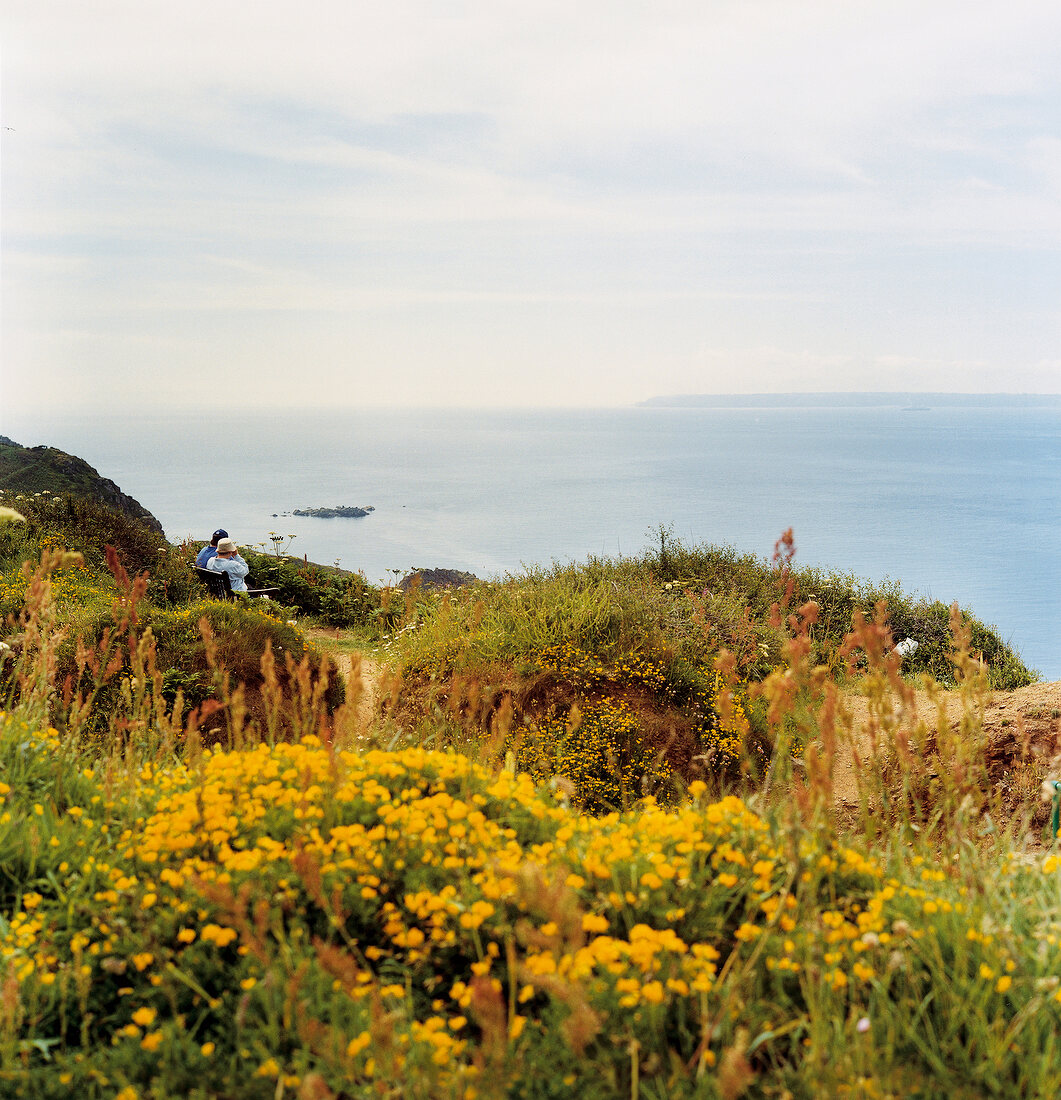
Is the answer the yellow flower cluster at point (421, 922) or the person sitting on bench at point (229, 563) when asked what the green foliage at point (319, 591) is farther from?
the yellow flower cluster at point (421, 922)

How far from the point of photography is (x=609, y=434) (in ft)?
582

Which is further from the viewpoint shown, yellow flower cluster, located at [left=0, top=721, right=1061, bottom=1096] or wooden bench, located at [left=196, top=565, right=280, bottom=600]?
wooden bench, located at [left=196, top=565, right=280, bottom=600]

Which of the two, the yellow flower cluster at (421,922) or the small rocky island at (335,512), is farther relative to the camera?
the small rocky island at (335,512)

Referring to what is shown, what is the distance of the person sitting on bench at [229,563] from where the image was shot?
33.3ft

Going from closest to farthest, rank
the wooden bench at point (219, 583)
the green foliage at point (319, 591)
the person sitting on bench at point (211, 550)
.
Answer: the wooden bench at point (219, 583) → the person sitting on bench at point (211, 550) → the green foliage at point (319, 591)

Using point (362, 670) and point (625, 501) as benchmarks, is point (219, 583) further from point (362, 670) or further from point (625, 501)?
point (625, 501)

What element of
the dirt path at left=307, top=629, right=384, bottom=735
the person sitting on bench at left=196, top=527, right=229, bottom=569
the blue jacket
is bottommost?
the dirt path at left=307, top=629, right=384, bottom=735

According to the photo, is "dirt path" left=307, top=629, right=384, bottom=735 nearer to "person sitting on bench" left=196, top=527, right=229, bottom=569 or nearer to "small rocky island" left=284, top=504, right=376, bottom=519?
"person sitting on bench" left=196, top=527, right=229, bottom=569

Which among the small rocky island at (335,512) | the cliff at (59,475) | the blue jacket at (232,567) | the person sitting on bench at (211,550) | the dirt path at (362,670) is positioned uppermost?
the cliff at (59,475)

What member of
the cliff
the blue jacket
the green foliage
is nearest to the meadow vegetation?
the blue jacket

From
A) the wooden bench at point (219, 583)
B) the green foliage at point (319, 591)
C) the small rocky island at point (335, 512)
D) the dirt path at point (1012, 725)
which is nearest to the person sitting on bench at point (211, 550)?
the wooden bench at point (219, 583)

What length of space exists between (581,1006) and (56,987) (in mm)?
1534

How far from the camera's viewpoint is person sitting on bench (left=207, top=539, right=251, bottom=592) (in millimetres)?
10148

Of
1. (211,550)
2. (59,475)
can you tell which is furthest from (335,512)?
(211,550)
